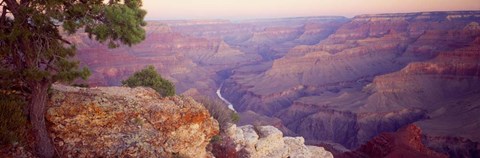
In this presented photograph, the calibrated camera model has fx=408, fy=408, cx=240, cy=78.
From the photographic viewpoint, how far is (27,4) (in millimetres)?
10992

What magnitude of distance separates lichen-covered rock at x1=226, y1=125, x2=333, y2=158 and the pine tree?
10.6m

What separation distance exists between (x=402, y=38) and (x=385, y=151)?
12110cm

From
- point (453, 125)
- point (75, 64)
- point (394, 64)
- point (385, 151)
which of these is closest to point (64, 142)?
point (75, 64)

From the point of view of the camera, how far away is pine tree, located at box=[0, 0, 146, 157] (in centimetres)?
1077

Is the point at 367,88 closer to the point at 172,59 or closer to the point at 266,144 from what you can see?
the point at 172,59

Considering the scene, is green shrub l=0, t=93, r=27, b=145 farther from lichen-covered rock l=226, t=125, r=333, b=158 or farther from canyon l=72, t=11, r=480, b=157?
Result: canyon l=72, t=11, r=480, b=157

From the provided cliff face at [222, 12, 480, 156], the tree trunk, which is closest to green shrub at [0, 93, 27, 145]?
the tree trunk

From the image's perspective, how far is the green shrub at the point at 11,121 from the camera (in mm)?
11469

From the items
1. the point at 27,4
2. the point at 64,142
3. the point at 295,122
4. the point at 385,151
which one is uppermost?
the point at 27,4

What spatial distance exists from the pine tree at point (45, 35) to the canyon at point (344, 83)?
1053 inches

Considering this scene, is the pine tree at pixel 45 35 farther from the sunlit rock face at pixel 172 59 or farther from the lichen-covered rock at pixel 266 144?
the sunlit rock face at pixel 172 59

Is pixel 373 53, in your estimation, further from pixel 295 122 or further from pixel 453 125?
pixel 453 125

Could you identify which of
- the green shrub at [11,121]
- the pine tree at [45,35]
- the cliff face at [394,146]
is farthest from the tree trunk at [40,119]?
the cliff face at [394,146]

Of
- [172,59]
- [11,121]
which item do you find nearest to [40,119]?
[11,121]
